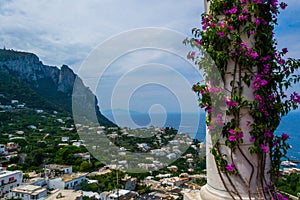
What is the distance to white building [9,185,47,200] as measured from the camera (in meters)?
13.5

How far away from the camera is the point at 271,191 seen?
1.35m

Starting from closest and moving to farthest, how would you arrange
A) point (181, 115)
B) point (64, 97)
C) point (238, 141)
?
point (238, 141)
point (181, 115)
point (64, 97)

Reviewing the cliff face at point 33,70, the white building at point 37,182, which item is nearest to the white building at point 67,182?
the white building at point 37,182

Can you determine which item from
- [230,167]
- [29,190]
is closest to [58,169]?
[29,190]

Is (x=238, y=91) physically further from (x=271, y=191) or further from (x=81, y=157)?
(x=81, y=157)

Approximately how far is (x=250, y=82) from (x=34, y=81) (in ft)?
204

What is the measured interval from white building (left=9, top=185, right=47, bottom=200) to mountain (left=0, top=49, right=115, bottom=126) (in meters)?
25.0

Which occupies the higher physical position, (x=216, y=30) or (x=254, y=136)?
(x=216, y=30)

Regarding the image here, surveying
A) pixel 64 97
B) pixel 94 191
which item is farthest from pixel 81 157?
pixel 64 97

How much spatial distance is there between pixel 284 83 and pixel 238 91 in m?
0.26

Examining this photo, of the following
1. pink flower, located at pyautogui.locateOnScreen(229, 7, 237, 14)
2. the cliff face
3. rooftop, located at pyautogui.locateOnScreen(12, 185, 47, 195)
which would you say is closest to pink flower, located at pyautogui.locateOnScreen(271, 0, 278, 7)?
pink flower, located at pyautogui.locateOnScreen(229, 7, 237, 14)

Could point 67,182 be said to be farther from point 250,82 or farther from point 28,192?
point 250,82

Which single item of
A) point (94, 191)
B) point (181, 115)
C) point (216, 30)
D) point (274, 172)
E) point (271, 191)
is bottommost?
point (94, 191)

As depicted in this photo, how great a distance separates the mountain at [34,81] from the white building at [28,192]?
2501 cm
